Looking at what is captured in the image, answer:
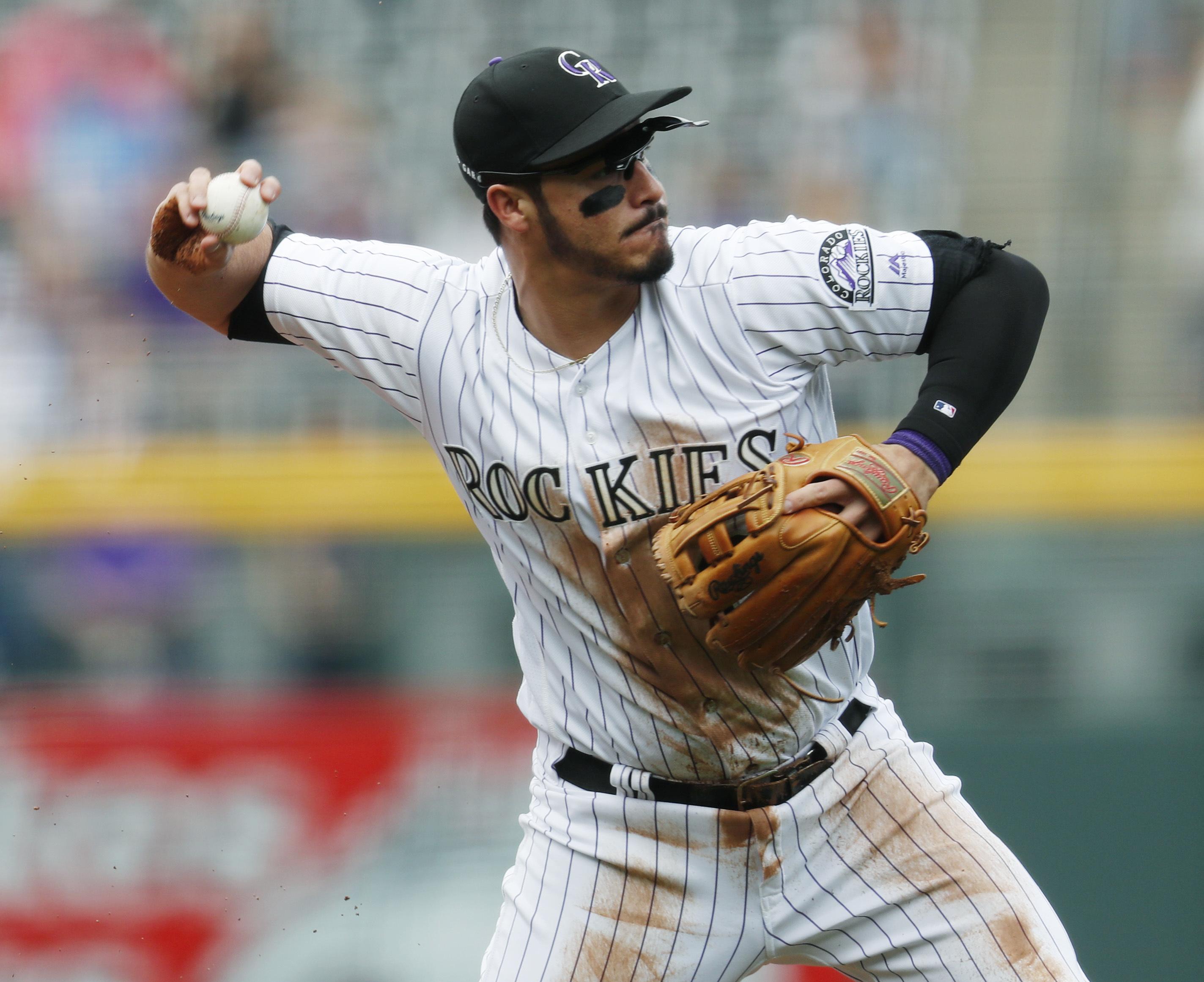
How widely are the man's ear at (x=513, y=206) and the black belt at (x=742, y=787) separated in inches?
38.5

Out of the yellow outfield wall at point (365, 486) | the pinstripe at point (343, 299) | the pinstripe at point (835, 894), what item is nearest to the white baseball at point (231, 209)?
the pinstripe at point (343, 299)

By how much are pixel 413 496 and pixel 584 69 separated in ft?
9.07

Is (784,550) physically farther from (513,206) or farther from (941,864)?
(513,206)

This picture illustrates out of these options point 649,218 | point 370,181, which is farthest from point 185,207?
point 370,181

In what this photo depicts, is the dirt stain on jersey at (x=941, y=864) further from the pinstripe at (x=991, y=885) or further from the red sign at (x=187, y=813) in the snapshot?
the red sign at (x=187, y=813)

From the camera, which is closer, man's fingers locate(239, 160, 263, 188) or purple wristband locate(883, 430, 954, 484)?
purple wristband locate(883, 430, 954, 484)

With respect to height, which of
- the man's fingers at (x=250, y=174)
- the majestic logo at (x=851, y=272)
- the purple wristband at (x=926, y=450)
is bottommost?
the purple wristband at (x=926, y=450)

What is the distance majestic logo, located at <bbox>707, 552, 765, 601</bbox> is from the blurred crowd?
2.84 meters

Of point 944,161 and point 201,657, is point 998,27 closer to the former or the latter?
point 944,161

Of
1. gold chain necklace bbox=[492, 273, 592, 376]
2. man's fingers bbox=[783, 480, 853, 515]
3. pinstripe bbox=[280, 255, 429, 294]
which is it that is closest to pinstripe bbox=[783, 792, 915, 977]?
man's fingers bbox=[783, 480, 853, 515]

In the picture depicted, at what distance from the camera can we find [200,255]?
268cm

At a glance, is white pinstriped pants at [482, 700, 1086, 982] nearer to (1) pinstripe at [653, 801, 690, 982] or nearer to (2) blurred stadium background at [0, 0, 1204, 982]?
(1) pinstripe at [653, 801, 690, 982]

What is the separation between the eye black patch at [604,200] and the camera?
261cm

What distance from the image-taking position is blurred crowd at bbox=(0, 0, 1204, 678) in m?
5.21
